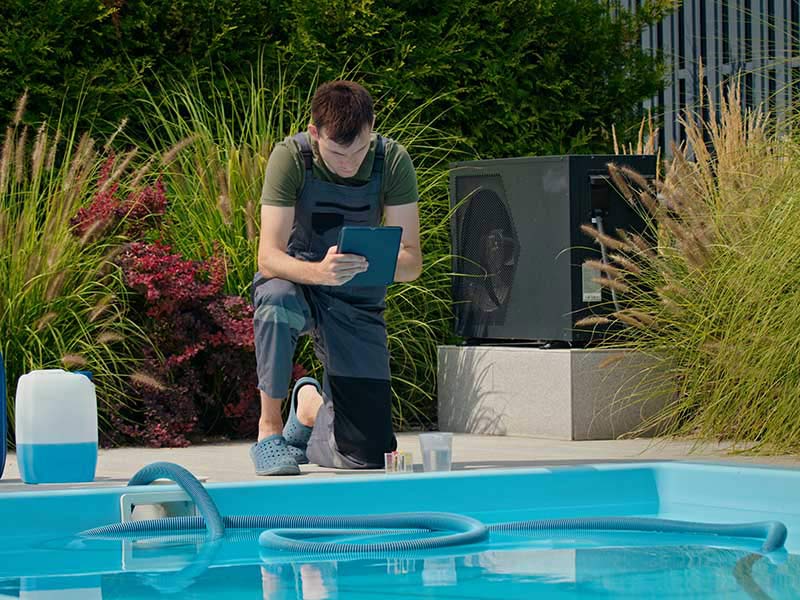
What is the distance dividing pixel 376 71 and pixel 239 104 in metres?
0.66

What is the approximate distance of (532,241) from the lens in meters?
5.69

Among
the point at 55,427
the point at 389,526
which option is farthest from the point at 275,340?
the point at 389,526

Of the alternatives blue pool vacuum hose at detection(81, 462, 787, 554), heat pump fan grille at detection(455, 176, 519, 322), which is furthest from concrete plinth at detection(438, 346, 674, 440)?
blue pool vacuum hose at detection(81, 462, 787, 554)

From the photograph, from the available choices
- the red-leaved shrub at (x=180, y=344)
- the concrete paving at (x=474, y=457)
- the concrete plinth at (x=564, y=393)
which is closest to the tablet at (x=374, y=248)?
the concrete paving at (x=474, y=457)

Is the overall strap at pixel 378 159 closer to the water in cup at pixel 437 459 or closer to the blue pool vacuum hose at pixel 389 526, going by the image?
the water in cup at pixel 437 459

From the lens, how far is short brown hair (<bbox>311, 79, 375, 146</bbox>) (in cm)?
409

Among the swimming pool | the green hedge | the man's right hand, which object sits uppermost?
the green hedge

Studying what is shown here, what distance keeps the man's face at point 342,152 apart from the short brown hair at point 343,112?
0.02 m

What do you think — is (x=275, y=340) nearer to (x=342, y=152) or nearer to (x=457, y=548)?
(x=342, y=152)

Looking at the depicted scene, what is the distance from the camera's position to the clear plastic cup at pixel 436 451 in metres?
3.89

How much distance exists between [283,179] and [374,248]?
451 mm

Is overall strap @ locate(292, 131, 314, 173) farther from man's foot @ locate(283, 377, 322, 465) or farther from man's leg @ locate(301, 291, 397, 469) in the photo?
man's foot @ locate(283, 377, 322, 465)

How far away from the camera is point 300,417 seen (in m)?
4.54

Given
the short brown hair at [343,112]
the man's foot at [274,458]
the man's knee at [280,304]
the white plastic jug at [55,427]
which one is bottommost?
the man's foot at [274,458]
